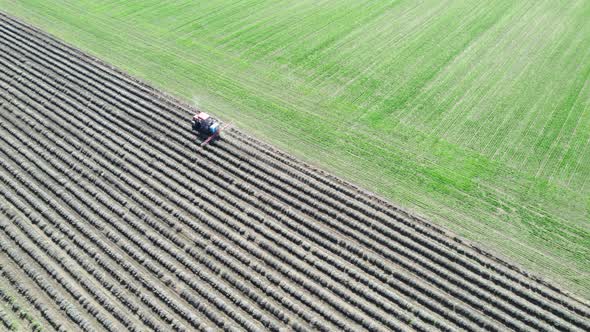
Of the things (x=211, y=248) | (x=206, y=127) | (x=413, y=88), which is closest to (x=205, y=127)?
(x=206, y=127)

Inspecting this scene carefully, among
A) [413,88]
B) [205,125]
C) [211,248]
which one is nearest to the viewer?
[211,248]

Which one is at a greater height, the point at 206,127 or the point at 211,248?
the point at 206,127

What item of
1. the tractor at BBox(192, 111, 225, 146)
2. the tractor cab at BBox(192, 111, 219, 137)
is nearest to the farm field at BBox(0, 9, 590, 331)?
the tractor at BBox(192, 111, 225, 146)

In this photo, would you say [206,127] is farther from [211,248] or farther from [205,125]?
[211,248]

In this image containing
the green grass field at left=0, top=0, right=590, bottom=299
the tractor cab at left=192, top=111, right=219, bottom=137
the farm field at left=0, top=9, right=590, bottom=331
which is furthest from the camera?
the tractor cab at left=192, top=111, right=219, bottom=137

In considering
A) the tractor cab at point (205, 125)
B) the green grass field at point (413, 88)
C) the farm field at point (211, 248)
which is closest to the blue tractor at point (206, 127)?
the tractor cab at point (205, 125)

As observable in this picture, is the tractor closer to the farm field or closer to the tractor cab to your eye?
the tractor cab
